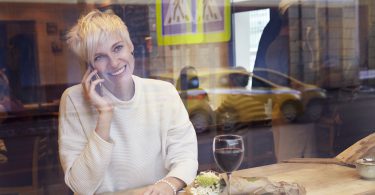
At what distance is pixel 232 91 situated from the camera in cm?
538

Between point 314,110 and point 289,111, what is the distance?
0.37 m

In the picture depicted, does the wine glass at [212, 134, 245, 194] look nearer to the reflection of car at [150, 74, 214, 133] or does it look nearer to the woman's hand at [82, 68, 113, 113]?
the woman's hand at [82, 68, 113, 113]

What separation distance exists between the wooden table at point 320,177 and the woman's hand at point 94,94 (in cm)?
60

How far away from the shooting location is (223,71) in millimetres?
5309

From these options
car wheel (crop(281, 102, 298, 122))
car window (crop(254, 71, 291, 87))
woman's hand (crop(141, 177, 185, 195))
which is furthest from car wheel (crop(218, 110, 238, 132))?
woman's hand (crop(141, 177, 185, 195))

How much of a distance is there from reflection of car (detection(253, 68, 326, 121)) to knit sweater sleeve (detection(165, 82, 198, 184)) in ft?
10.2

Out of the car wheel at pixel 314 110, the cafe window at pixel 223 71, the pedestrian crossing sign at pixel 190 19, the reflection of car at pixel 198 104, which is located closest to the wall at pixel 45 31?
the cafe window at pixel 223 71

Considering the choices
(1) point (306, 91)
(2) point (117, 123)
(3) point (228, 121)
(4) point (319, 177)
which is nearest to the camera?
(4) point (319, 177)

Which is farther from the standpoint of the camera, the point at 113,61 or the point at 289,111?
the point at 289,111

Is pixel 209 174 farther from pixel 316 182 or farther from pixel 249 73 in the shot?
pixel 249 73

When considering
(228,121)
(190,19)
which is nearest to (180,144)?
(190,19)

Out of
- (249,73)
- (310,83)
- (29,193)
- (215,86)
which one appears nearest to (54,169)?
(29,193)

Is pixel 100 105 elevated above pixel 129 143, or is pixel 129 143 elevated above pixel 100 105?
pixel 100 105

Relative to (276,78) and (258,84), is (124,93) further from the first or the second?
(276,78)
